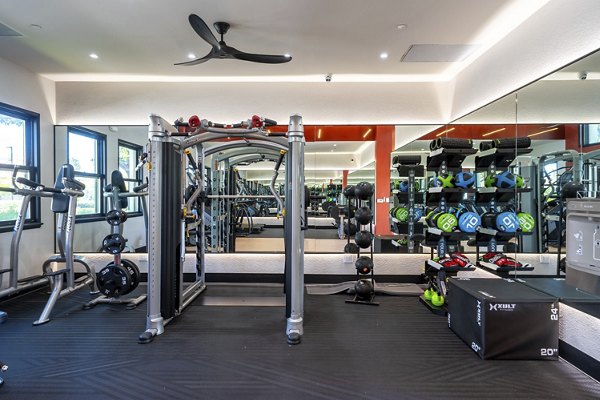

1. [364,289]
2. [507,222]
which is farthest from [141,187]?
[507,222]

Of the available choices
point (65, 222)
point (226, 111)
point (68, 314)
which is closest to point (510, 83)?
point (226, 111)

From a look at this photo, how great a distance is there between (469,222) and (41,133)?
5.92 metres

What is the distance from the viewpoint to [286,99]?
4.41 m

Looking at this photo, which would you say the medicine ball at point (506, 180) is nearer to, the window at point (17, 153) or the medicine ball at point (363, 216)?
the medicine ball at point (363, 216)

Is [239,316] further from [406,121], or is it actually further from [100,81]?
[100,81]

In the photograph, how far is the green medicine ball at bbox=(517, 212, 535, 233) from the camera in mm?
3209

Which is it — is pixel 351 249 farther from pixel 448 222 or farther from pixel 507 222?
pixel 507 222

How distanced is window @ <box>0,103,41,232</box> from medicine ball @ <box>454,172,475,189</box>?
5309mm

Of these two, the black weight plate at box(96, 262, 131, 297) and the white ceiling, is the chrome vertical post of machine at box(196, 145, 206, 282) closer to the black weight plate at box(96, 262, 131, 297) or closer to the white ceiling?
the black weight plate at box(96, 262, 131, 297)

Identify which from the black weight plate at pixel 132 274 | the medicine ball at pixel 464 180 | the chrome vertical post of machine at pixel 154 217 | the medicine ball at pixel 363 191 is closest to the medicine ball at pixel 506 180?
the medicine ball at pixel 464 180

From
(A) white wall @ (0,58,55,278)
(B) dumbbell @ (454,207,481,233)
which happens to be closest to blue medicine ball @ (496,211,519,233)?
(B) dumbbell @ (454,207,481,233)

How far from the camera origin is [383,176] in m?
4.74

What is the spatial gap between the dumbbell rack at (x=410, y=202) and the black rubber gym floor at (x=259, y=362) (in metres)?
1.37

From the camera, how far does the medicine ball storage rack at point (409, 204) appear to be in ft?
14.1
